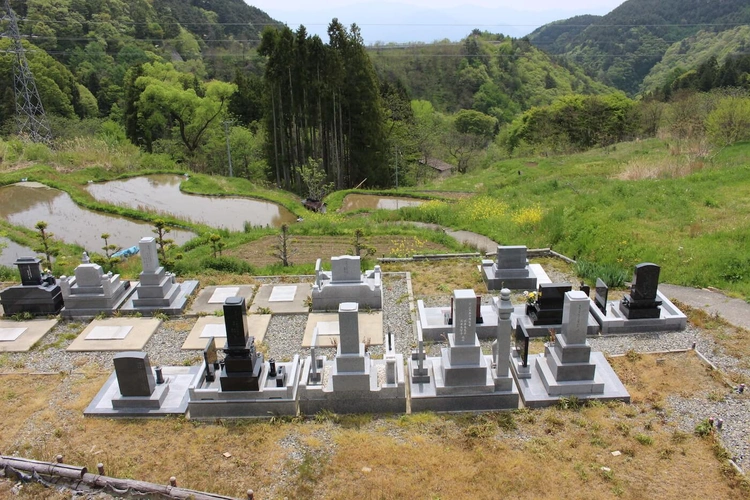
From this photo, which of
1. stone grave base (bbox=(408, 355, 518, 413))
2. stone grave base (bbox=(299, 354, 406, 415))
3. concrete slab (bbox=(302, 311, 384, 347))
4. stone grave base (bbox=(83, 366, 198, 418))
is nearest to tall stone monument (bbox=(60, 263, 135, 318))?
stone grave base (bbox=(83, 366, 198, 418))

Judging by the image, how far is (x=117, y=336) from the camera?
10.5 meters

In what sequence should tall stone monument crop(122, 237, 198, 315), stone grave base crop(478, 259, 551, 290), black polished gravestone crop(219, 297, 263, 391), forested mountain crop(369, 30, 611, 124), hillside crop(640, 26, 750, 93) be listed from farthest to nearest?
hillside crop(640, 26, 750, 93), forested mountain crop(369, 30, 611, 124), stone grave base crop(478, 259, 551, 290), tall stone monument crop(122, 237, 198, 315), black polished gravestone crop(219, 297, 263, 391)

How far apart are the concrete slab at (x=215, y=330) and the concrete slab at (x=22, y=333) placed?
2997mm

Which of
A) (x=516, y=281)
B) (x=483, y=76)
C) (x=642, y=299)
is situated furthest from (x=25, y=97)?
(x=483, y=76)

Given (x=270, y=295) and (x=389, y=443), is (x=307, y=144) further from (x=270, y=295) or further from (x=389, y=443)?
(x=389, y=443)

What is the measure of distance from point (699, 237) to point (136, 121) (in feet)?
125

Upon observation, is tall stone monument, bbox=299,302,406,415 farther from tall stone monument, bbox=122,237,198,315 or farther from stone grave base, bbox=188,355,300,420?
tall stone monument, bbox=122,237,198,315

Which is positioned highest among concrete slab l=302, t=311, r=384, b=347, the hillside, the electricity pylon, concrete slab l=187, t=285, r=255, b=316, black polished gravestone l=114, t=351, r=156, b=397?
the hillside

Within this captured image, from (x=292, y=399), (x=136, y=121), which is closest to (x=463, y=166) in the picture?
(x=136, y=121)

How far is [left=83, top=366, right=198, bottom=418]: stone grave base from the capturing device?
805 cm

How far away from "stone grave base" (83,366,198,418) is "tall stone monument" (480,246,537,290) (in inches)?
284

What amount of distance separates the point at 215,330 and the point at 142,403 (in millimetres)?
2662

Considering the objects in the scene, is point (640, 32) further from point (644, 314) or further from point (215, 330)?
point (215, 330)

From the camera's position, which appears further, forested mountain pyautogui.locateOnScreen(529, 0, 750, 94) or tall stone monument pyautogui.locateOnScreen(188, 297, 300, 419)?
forested mountain pyautogui.locateOnScreen(529, 0, 750, 94)
